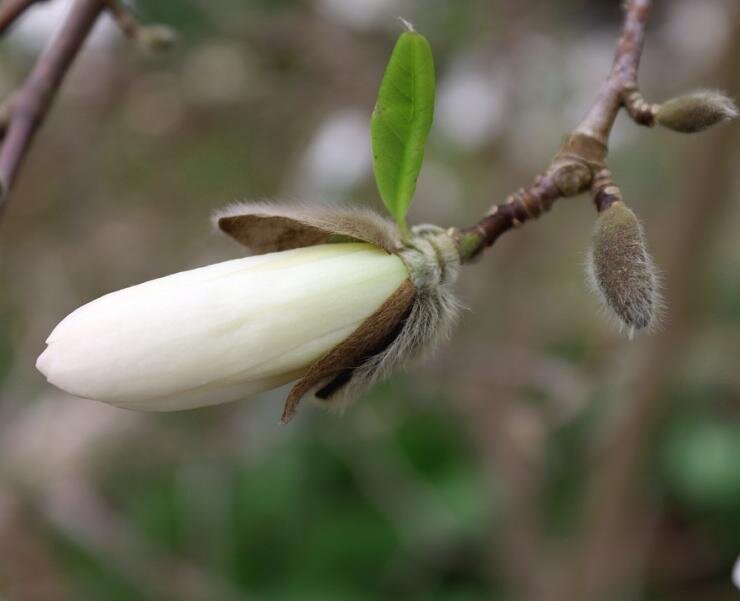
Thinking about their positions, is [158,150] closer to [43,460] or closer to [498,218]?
[43,460]

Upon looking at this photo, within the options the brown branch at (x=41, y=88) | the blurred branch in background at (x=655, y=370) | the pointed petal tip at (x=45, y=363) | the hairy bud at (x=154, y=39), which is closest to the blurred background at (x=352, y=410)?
the blurred branch in background at (x=655, y=370)

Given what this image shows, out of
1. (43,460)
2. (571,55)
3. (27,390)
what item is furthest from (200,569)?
(571,55)

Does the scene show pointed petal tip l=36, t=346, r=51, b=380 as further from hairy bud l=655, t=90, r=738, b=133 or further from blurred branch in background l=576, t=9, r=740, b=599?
blurred branch in background l=576, t=9, r=740, b=599

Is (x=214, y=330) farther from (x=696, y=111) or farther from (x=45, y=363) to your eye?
(x=696, y=111)

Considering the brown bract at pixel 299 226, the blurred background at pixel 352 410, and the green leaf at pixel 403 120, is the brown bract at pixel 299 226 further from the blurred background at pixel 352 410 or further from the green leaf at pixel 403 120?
the blurred background at pixel 352 410

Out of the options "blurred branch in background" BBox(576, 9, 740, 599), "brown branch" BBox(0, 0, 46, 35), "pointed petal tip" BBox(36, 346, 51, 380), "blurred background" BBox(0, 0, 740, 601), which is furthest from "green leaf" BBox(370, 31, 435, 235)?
"blurred background" BBox(0, 0, 740, 601)
